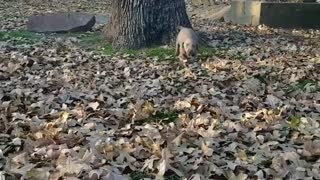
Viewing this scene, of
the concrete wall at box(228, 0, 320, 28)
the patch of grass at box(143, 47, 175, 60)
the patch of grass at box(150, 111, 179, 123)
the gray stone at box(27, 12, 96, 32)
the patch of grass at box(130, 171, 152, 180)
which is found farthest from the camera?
the concrete wall at box(228, 0, 320, 28)

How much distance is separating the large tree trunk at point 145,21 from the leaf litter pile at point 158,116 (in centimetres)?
52

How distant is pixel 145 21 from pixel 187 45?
110 cm

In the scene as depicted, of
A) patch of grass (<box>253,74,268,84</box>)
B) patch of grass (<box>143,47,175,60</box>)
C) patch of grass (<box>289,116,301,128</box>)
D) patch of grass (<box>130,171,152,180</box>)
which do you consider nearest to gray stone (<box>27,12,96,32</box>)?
patch of grass (<box>143,47,175,60</box>)

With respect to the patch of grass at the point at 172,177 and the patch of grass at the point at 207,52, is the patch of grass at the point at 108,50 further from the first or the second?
the patch of grass at the point at 172,177

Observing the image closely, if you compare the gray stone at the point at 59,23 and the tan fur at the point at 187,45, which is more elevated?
the tan fur at the point at 187,45

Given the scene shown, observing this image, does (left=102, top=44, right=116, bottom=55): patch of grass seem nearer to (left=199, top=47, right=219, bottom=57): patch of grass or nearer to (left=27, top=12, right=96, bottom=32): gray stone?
(left=199, top=47, right=219, bottom=57): patch of grass

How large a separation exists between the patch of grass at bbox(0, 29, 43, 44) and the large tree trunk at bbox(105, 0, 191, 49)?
68.8 inches

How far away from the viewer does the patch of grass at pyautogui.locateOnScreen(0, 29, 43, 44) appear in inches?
336

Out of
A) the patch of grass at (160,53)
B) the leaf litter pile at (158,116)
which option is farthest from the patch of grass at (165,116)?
the patch of grass at (160,53)

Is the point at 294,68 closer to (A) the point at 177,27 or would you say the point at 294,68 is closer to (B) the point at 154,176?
(A) the point at 177,27

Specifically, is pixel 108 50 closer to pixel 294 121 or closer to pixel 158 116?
pixel 158 116

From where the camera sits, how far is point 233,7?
455 inches

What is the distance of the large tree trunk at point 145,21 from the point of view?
7496 mm

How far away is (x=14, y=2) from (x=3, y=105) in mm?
13378
